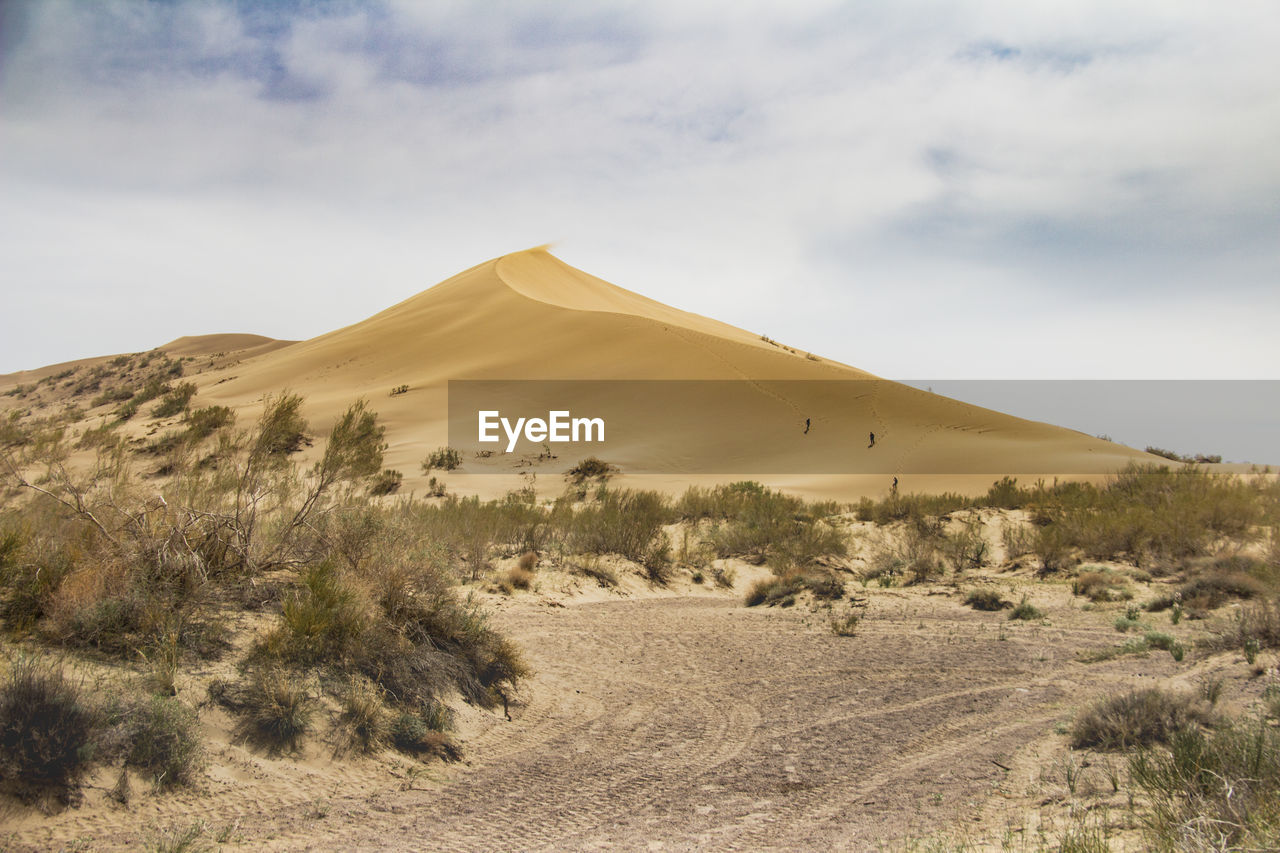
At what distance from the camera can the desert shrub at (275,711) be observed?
4.99 metres

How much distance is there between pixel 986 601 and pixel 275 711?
976 centimetres

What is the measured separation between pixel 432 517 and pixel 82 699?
9.47 meters

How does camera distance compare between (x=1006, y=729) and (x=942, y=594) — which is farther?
(x=942, y=594)

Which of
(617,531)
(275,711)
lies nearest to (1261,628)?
(275,711)

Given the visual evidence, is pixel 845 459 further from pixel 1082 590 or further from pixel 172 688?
pixel 172 688

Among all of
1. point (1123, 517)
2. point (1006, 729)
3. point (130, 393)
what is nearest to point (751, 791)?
point (1006, 729)

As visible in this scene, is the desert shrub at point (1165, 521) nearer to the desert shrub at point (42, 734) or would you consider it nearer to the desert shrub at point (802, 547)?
the desert shrub at point (802, 547)

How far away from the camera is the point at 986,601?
11.1 meters

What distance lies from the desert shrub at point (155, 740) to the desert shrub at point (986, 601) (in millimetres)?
10200

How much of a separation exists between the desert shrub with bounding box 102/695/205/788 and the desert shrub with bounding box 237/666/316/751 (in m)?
0.43

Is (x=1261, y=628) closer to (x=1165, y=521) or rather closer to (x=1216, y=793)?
(x=1216, y=793)

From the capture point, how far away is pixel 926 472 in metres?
28.7

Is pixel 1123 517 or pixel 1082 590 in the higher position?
pixel 1123 517

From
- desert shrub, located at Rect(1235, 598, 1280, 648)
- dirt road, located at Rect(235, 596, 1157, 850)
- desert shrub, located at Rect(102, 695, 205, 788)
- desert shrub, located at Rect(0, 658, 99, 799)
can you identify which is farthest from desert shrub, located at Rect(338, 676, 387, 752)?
desert shrub, located at Rect(1235, 598, 1280, 648)
